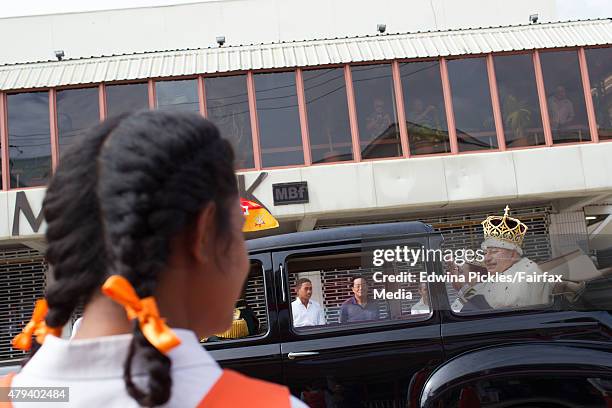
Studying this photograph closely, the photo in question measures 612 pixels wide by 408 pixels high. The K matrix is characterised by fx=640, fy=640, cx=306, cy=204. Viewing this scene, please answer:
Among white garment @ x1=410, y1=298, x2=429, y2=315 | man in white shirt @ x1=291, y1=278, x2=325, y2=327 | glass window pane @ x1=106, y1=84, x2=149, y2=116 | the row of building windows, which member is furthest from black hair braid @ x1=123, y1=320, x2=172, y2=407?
glass window pane @ x1=106, y1=84, x2=149, y2=116

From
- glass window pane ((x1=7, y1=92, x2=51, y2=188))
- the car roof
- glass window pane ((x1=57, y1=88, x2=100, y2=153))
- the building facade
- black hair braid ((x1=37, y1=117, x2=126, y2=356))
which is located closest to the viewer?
black hair braid ((x1=37, y1=117, x2=126, y2=356))

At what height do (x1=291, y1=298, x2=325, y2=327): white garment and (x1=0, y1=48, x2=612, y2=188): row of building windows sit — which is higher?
(x1=0, y1=48, x2=612, y2=188): row of building windows

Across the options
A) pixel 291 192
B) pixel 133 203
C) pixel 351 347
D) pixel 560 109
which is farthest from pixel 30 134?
pixel 133 203

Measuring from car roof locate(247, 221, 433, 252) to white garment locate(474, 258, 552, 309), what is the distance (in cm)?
53

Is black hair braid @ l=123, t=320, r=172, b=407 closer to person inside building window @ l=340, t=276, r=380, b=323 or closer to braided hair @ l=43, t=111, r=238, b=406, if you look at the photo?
braided hair @ l=43, t=111, r=238, b=406

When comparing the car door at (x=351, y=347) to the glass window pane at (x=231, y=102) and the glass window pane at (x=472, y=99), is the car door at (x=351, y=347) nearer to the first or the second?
the glass window pane at (x=231, y=102)

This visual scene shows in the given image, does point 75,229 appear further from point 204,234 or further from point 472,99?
point 472,99

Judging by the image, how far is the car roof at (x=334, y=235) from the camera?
13.3 feet

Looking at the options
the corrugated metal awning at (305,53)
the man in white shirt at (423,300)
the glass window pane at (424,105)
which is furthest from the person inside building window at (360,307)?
the corrugated metal awning at (305,53)

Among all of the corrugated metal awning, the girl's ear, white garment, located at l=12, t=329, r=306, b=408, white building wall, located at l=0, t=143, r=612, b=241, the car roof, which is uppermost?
the corrugated metal awning

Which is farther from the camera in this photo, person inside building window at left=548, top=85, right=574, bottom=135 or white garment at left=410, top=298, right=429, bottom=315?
person inside building window at left=548, top=85, right=574, bottom=135

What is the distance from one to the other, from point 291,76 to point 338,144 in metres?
1.86

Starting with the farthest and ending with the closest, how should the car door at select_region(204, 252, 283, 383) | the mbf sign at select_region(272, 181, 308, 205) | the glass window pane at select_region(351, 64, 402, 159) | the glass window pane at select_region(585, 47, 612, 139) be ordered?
the glass window pane at select_region(585, 47, 612, 139)
the glass window pane at select_region(351, 64, 402, 159)
the mbf sign at select_region(272, 181, 308, 205)
the car door at select_region(204, 252, 283, 383)

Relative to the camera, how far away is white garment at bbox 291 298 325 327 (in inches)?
157
